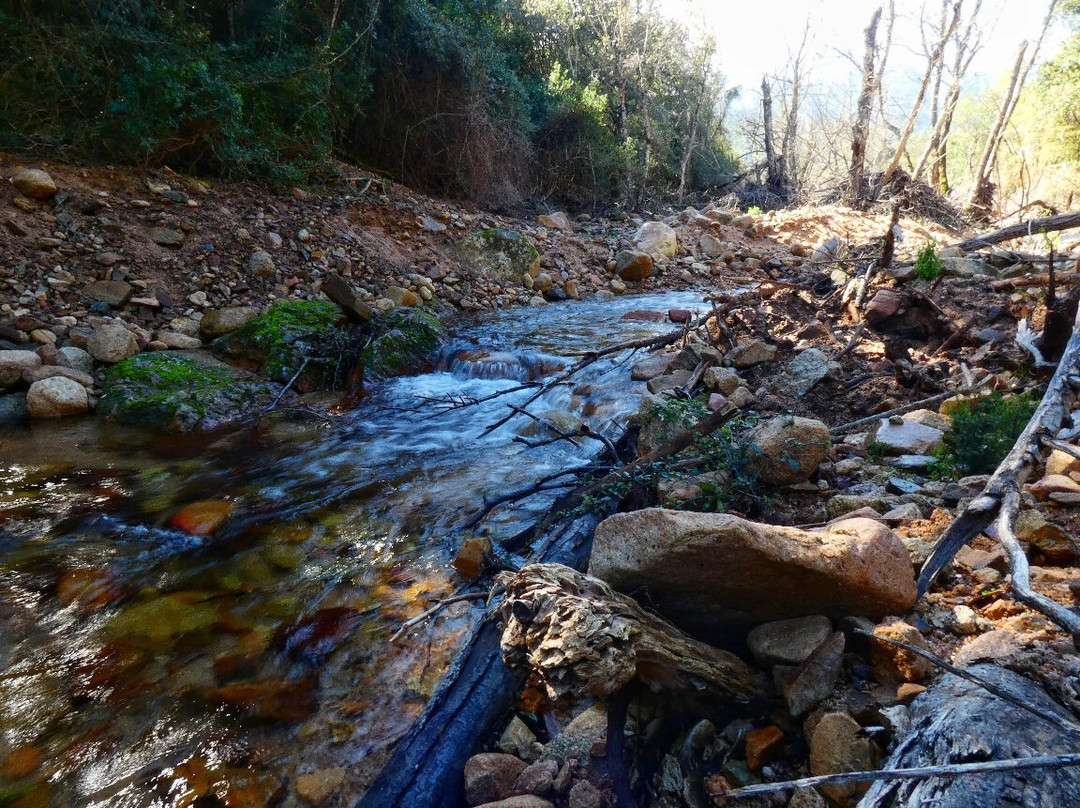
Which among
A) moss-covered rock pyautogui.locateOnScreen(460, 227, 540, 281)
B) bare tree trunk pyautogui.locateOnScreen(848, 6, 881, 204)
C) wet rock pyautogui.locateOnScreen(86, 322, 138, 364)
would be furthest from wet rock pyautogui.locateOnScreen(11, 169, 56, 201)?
bare tree trunk pyautogui.locateOnScreen(848, 6, 881, 204)

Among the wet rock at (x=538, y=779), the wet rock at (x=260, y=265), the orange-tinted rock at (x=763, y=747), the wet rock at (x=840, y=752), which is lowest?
the wet rock at (x=538, y=779)

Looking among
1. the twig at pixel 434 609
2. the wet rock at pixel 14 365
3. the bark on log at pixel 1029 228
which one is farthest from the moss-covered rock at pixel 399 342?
the bark on log at pixel 1029 228

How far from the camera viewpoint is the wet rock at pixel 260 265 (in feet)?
23.0

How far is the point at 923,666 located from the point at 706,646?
550 millimetres

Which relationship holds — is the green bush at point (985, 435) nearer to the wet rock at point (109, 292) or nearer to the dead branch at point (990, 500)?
the dead branch at point (990, 500)

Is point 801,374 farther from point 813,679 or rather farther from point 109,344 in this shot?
point 109,344

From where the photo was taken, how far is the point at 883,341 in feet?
13.8


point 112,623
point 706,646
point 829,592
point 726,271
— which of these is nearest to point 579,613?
point 706,646

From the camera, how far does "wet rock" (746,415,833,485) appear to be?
8.96 feet

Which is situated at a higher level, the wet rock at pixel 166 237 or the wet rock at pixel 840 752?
the wet rock at pixel 166 237

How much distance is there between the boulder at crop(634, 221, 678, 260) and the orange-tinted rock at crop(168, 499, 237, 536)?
9736mm

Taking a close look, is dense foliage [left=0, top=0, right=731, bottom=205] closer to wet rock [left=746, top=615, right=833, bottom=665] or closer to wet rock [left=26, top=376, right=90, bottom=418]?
wet rock [left=26, top=376, right=90, bottom=418]

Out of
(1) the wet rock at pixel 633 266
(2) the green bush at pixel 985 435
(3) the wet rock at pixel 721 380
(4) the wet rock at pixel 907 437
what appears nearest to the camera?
(2) the green bush at pixel 985 435

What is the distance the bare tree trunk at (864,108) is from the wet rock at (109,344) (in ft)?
47.3
